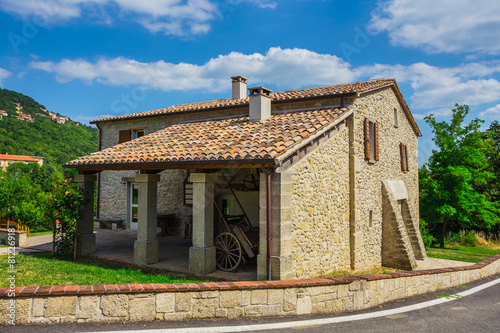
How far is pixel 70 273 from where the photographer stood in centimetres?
760

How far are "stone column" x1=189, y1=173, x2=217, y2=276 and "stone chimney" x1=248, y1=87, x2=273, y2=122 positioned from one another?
10.7 feet

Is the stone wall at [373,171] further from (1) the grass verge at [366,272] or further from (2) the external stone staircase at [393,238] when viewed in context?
(2) the external stone staircase at [393,238]

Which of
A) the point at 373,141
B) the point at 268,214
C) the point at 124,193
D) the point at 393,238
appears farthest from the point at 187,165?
the point at 124,193

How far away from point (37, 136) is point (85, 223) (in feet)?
168

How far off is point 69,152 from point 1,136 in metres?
15.8

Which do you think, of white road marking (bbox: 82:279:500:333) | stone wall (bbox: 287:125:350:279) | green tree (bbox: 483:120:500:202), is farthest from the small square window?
green tree (bbox: 483:120:500:202)

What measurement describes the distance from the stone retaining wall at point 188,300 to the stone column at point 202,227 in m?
2.66

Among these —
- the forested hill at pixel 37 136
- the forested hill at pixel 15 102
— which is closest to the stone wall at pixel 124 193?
the forested hill at pixel 37 136

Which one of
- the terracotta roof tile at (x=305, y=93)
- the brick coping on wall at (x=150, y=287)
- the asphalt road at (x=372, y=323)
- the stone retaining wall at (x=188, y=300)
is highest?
the terracotta roof tile at (x=305, y=93)

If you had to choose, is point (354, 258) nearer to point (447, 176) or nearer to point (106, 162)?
point (106, 162)

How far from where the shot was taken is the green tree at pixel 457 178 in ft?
61.0

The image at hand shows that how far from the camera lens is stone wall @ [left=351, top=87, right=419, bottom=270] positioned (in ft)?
34.0

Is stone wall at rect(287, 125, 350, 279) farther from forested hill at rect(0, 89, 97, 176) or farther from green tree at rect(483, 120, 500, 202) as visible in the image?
forested hill at rect(0, 89, 97, 176)

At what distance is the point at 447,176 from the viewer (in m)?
19.2
